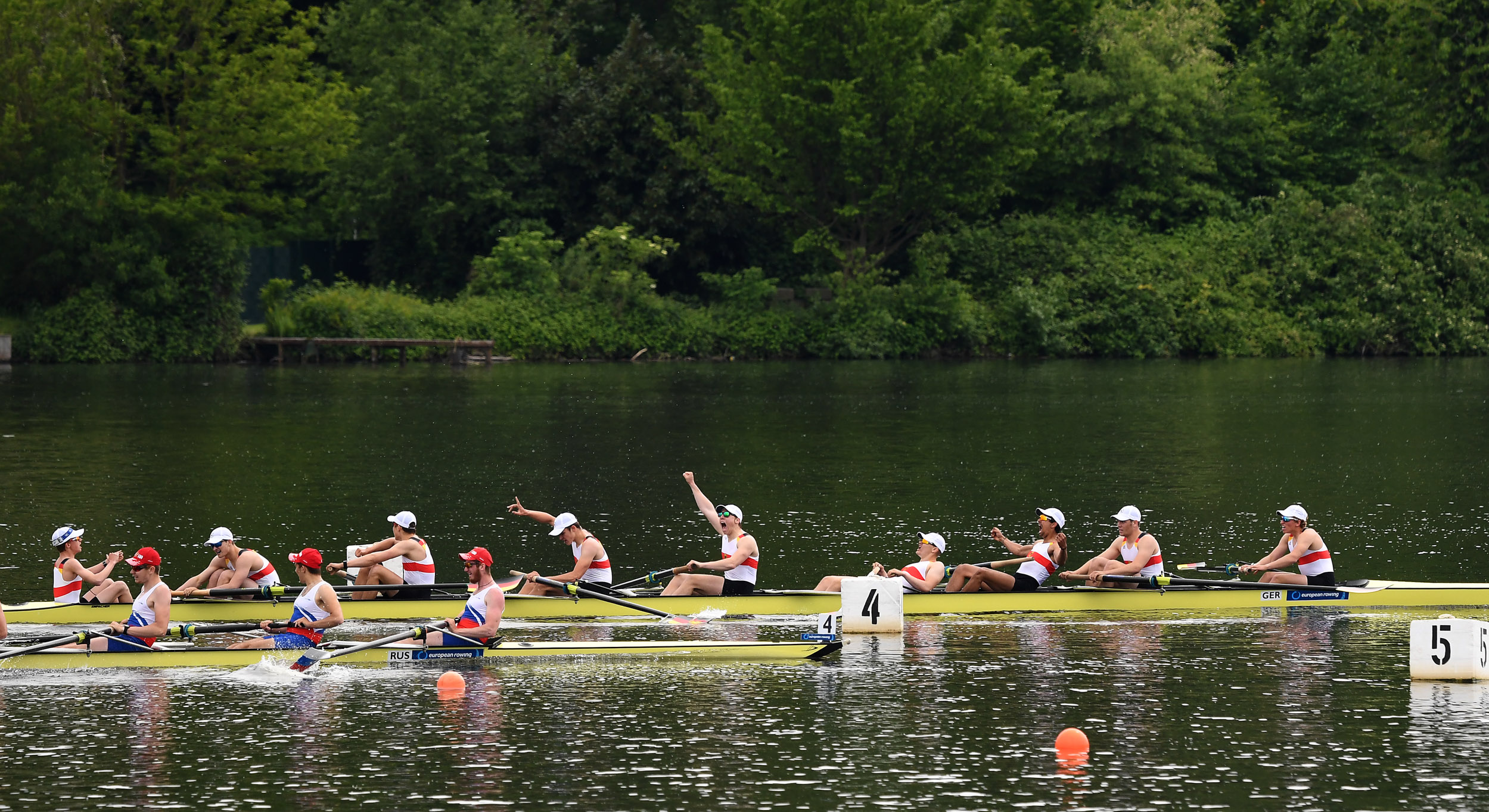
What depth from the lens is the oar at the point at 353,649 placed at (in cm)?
2184

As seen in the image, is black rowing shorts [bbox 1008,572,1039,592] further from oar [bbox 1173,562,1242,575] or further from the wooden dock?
the wooden dock

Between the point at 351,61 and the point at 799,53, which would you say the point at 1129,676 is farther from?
the point at 351,61

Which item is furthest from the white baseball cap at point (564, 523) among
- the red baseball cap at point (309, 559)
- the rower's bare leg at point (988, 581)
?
the rower's bare leg at point (988, 581)

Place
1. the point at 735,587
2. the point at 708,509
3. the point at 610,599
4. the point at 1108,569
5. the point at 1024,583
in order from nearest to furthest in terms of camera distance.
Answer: the point at 610,599 → the point at 735,587 → the point at 1024,583 → the point at 1108,569 → the point at 708,509

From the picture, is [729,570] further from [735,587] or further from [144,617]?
[144,617]

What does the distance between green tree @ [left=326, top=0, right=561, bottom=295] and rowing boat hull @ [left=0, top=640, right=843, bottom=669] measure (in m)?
57.5

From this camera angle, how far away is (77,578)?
24.8m

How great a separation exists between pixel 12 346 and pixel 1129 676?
61966mm

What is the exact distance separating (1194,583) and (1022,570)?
7.80ft

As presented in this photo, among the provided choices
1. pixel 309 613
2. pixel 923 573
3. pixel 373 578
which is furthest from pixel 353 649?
pixel 923 573

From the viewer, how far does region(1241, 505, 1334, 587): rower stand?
26.6m

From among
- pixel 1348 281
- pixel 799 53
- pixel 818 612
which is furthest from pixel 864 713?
pixel 1348 281

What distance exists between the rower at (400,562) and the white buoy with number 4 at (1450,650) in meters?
12.5

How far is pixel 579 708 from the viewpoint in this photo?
20281mm
